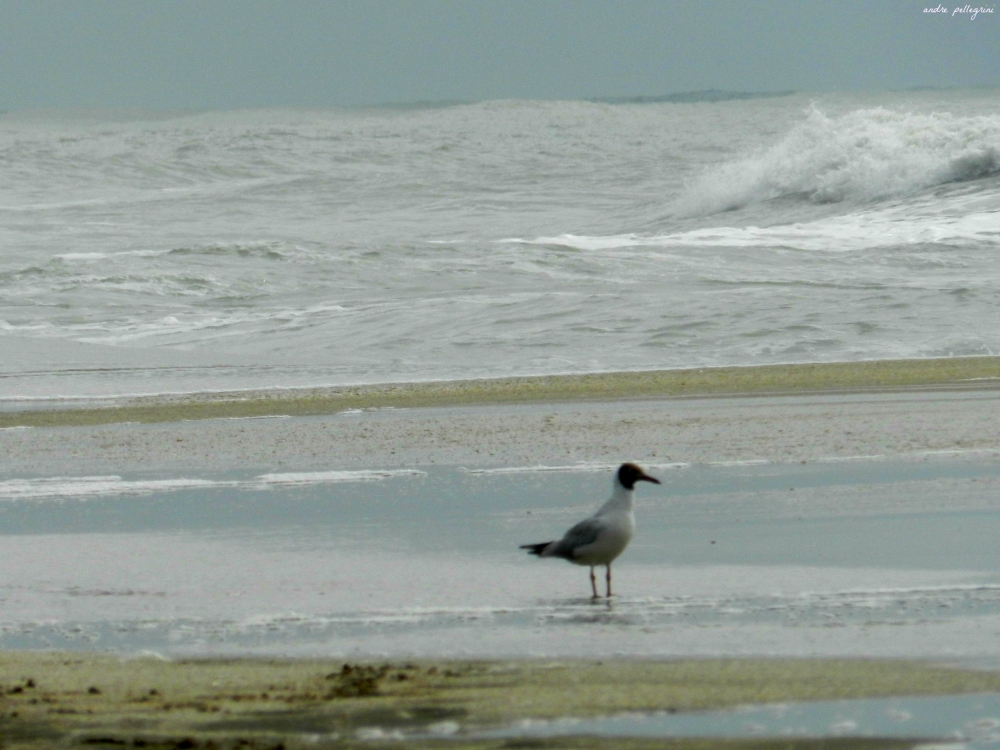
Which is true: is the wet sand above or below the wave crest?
below

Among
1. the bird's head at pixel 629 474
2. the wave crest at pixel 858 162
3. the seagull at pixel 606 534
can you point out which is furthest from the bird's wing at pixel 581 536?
the wave crest at pixel 858 162

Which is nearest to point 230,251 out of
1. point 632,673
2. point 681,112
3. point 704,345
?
point 704,345

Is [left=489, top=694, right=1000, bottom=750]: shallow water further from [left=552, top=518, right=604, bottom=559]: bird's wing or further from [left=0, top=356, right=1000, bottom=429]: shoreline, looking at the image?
[left=0, top=356, right=1000, bottom=429]: shoreline

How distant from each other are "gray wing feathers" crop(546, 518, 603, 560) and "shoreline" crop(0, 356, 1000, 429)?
6.37 m

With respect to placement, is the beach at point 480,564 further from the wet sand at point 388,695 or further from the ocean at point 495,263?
the ocean at point 495,263

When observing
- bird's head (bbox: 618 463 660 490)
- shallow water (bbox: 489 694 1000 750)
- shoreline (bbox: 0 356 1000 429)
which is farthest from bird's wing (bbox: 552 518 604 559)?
shoreline (bbox: 0 356 1000 429)

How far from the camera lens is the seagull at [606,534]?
5309mm

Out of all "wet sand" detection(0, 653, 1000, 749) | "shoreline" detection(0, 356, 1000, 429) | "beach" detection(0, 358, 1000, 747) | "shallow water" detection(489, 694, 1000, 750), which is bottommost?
"shallow water" detection(489, 694, 1000, 750)

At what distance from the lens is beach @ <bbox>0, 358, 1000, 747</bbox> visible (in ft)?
13.1

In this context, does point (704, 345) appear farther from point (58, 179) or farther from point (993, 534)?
point (58, 179)

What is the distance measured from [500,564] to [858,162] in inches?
1201

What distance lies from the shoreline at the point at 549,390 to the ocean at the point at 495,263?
77 cm

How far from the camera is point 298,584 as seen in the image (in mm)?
5711

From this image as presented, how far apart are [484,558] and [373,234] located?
29.1 m
